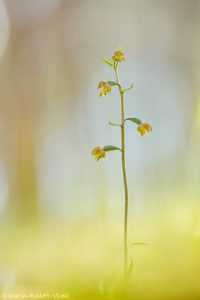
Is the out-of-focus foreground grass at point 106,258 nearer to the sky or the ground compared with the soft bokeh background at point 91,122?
nearer to the ground

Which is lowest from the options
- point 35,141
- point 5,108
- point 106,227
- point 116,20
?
point 106,227

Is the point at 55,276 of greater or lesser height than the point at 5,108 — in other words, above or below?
below

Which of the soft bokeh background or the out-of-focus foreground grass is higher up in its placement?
the soft bokeh background

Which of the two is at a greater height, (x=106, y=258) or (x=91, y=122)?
(x=91, y=122)

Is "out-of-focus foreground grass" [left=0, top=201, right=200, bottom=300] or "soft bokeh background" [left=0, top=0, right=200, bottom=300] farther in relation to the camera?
"soft bokeh background" [left=0, top=0, right=200, bottom=300]

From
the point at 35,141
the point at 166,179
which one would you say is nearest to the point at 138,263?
the point at 166,179

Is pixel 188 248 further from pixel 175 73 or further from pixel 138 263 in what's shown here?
pixel 175 73
